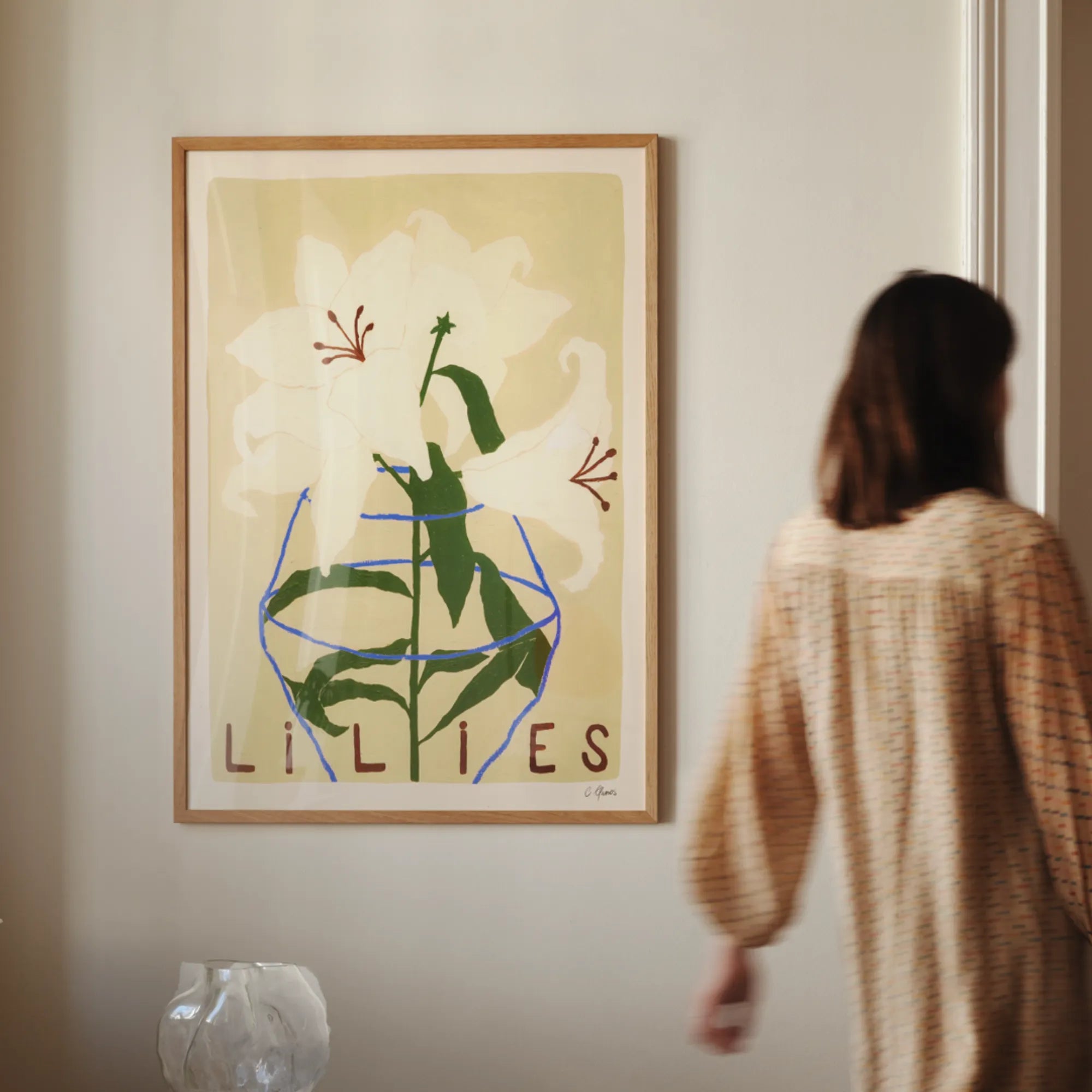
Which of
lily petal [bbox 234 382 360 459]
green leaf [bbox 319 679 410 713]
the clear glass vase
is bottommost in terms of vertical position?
the clear glass vase

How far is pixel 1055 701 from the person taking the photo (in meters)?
0.88

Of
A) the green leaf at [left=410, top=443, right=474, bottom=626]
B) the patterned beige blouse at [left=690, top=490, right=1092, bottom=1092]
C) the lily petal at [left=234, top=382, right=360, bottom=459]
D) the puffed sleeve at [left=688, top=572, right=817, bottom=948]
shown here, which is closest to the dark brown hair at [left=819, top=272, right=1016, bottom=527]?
the patterned beige blouse at [left=690, top=490, right=1092, bottom=1092]

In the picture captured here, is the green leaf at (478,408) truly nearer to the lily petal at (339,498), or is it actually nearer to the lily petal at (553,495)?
the lily petal at (553,495)

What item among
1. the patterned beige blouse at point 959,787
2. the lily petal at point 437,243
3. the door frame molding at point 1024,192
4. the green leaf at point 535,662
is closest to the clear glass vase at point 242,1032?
the green leaf at point 535,662

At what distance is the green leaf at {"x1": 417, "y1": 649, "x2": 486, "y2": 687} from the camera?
1865mm

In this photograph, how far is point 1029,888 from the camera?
0.90 m

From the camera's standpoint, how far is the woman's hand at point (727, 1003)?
108 cm

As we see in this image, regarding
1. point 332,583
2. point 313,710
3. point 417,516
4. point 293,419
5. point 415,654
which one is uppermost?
point 293,419

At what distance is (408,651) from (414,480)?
11.8 inches

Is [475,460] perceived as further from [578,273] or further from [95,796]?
[95,796]

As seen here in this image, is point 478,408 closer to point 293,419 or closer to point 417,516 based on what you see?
point 417,516

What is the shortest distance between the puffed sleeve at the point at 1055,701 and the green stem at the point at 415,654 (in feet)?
3.77

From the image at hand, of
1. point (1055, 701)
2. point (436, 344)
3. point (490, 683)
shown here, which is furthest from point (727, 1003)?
point (436, 344)

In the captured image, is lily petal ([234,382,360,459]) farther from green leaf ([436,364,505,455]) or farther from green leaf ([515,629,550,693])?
green leaf ([515,629,550,693])
